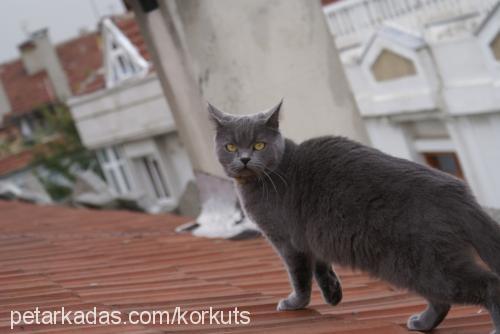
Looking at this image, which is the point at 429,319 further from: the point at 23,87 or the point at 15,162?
the point at 23,87

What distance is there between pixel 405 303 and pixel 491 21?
18.6ft

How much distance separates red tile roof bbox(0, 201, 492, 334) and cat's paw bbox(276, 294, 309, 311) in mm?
51

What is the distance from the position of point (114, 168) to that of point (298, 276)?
1595cm

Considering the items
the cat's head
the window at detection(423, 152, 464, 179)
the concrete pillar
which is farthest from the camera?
the window at detection(423, 152, 464, 179)

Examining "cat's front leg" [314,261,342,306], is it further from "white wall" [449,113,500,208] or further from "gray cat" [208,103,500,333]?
"white wall" [449,113,500,208]

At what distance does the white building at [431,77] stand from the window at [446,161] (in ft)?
0.06

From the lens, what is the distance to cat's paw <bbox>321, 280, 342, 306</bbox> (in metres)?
2.69

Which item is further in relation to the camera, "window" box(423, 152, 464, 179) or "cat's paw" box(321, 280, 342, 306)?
"window" box(423, 152, 464, 179)

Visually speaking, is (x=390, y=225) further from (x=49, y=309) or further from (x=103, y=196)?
(x=103, y=196)

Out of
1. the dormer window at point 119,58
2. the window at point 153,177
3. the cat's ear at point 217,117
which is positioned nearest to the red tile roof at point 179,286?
the cat's ear at point 217,117

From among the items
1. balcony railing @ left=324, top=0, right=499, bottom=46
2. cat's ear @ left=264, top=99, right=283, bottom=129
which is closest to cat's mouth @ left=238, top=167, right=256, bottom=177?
cat's ear @ left=264, top=99, right=283, bottom=129

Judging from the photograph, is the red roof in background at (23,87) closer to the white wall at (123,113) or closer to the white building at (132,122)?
the white building at (132,122)

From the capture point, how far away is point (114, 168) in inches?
718

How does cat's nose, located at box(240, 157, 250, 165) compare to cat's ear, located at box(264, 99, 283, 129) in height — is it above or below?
below
